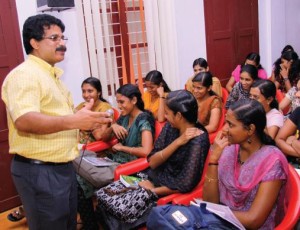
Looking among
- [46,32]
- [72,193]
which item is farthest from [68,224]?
[46,32]

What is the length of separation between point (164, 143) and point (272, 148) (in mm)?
772

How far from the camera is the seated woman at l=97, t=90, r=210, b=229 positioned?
195cm

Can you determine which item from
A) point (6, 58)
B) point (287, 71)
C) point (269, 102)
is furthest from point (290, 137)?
point (6, 58)

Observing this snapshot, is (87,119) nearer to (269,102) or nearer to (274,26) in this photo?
(269,102)

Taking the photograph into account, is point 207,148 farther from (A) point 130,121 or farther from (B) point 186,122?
(A) point 130,121

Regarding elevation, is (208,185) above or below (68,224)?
above

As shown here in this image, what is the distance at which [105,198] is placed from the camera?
2021 millimetres

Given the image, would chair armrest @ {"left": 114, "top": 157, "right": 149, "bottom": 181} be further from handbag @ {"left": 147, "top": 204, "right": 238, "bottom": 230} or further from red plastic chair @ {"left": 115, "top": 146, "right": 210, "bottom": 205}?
handbag @ {"left": 147, "top": 204, "right": 238, "bottom": 230}

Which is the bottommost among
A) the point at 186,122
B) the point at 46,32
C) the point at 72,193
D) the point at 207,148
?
the point at 72,193

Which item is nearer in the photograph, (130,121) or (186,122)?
(186,122)

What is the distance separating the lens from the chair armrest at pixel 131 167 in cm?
235

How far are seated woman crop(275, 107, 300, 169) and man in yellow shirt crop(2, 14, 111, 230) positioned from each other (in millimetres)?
1430

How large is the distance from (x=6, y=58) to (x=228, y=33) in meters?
3.04

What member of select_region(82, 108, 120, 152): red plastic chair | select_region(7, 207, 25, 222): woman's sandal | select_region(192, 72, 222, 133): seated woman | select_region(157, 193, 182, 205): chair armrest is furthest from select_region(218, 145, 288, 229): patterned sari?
select_region(7, 207, 25, 222): woman's sandal
